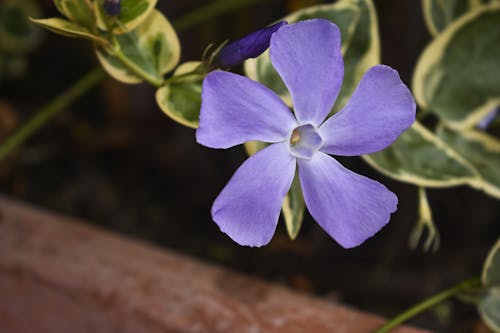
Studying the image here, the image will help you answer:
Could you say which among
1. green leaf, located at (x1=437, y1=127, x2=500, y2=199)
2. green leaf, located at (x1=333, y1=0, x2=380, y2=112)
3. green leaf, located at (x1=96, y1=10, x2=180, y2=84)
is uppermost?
green leaf, located at (x1=96, y1=10, x2=180, y2=84)

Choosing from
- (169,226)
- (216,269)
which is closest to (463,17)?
(216,269)

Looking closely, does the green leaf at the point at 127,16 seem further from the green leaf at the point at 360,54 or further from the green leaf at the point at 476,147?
the green leaf at the point at 476,147

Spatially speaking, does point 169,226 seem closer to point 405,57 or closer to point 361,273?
point 361,273

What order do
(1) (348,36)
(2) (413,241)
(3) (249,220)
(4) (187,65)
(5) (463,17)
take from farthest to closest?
(2) (413,241)
(5) (463,17)
(1) (348,36)
(4) (187,65)
(3) (249,220)

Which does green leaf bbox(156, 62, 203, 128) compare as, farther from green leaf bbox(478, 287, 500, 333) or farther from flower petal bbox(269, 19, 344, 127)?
green leaf bbox(478, 287, 500, 333)

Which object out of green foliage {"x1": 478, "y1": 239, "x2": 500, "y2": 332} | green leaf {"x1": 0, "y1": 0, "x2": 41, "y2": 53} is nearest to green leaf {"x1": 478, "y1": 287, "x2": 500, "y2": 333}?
green foliage {"x1": 478, "y1": 239, "x2": 500, "y2": 332}

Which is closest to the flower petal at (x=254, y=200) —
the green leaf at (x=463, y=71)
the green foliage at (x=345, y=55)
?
the green foliage at (x=345, y=55)
